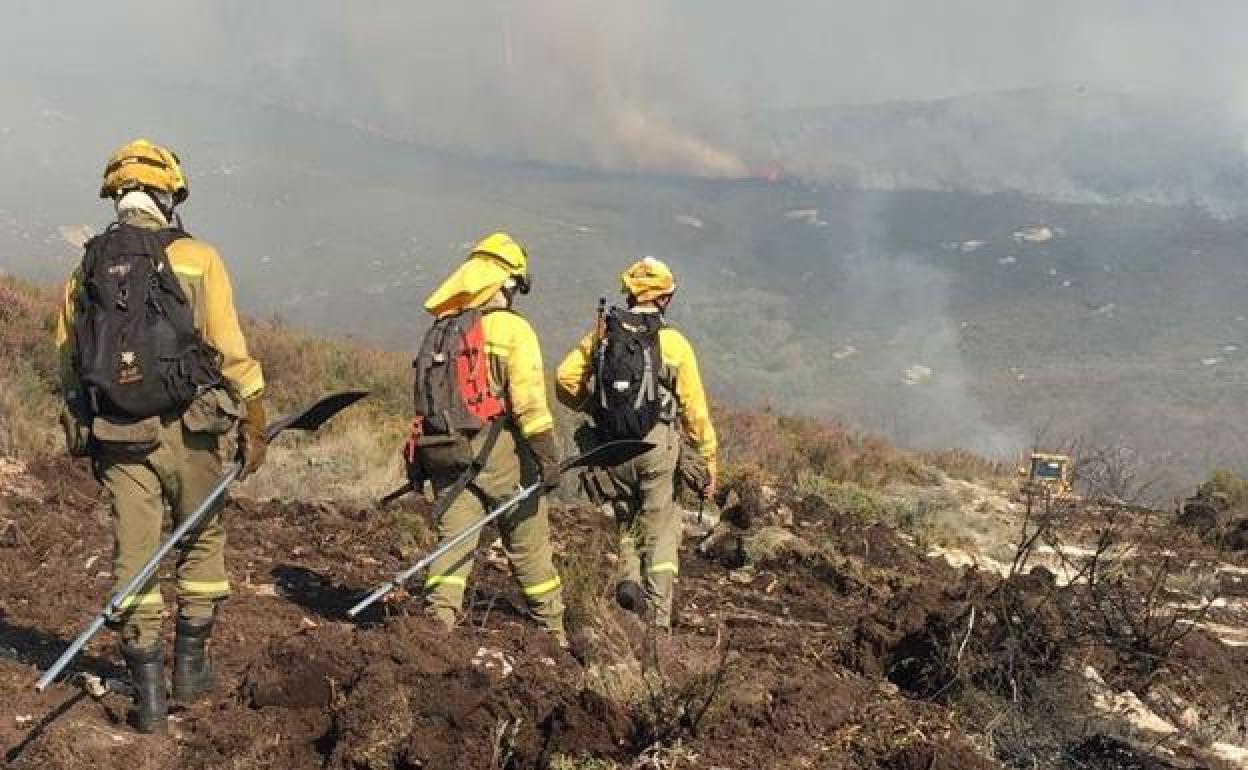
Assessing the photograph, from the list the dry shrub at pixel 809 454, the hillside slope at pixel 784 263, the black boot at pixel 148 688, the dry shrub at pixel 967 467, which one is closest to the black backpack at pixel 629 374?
the black boot at pixel 148 688

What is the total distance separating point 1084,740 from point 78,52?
2515 inches

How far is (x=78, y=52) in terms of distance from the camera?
5731 cm

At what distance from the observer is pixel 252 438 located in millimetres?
3893

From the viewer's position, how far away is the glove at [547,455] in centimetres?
446

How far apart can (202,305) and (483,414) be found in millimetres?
1199

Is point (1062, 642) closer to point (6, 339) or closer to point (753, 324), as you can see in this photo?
point (6, 339)

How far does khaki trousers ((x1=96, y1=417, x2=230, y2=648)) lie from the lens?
11.8 ft

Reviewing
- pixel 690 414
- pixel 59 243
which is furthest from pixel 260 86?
pixel 690 414

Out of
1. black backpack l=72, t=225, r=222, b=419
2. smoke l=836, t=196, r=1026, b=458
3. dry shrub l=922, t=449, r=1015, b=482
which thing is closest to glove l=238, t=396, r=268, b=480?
black backpack l=72, t=225, r=222, b=419

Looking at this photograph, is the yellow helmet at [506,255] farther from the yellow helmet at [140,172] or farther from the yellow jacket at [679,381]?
the yellow helmet at [140,172]

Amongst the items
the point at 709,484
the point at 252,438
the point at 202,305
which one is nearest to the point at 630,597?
the point at 709,484

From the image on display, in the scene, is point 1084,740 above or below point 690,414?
below

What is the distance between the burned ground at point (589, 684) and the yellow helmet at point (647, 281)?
1.41 m

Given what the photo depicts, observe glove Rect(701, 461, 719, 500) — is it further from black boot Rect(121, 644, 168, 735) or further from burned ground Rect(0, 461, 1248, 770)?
black boot Rect(121, 644, 168, 735)
